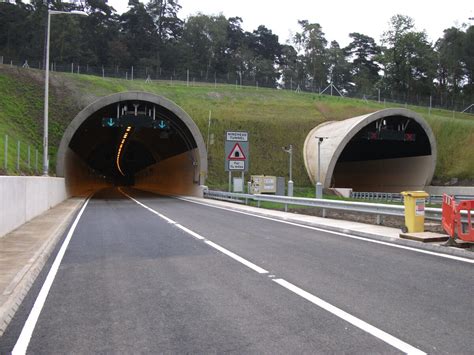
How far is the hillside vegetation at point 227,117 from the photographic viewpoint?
139 ft

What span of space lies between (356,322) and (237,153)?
81.9ft

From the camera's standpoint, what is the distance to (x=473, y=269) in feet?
26.1

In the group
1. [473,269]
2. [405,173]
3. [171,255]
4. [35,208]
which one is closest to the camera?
[473,269]

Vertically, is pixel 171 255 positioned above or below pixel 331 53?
below

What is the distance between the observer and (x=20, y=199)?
14.3 m

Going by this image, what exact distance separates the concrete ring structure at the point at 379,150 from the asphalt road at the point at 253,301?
29859 mm

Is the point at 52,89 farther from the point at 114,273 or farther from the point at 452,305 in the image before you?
the point at 452,305

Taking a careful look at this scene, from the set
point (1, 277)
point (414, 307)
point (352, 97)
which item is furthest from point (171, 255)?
point (352, 97)

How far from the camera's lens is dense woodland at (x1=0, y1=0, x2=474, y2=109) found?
89188 mm

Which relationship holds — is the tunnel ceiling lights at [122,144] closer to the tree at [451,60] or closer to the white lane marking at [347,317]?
the white lane marking at [347,317]

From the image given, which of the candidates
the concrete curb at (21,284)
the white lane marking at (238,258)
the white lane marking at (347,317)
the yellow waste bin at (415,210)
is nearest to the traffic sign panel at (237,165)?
the white lane marking at (238,258)

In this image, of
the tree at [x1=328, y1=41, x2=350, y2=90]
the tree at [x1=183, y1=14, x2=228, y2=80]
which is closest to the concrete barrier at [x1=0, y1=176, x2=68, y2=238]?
the tree at [x1=183, y1=14, x2=228, y2=80]

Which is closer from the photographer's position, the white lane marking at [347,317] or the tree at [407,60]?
the white lane marking at [347,317]

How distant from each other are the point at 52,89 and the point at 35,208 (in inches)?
1245
